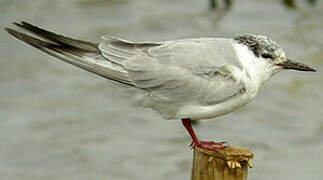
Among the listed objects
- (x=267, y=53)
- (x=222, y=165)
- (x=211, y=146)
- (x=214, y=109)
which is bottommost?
(x=222, y=165)

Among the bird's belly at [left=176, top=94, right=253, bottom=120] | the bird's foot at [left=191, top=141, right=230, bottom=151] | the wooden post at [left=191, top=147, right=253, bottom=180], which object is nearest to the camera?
the wooden post at [left=191, top=147, right=253, bottom=180]

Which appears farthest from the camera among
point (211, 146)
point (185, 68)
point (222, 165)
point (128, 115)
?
point (128, 115)

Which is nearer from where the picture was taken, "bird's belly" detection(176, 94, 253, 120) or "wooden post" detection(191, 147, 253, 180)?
"wooden post" detection(191, 147, 253, 180)

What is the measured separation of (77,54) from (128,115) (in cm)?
481

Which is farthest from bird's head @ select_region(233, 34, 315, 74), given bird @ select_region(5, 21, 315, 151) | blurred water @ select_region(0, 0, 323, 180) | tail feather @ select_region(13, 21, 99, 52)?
blurred water @ select_region(0, 0, 323, 180)

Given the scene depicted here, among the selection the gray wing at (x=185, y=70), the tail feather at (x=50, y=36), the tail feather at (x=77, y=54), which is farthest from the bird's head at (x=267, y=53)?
the tail feather at (x=50, y=36)

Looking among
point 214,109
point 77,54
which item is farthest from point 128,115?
point 214,109

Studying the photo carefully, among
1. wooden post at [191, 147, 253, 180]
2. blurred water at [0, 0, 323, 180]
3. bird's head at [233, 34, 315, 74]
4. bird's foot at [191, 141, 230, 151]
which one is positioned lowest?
wooden post at [191, 147, 253, 180]

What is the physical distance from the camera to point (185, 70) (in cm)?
614

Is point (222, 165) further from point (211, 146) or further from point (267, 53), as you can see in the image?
point (267, 53)

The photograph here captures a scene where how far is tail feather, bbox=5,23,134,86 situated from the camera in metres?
6.04

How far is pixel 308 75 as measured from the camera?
11.6 m

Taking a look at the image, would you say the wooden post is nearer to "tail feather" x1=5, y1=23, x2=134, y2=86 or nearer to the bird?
the bird

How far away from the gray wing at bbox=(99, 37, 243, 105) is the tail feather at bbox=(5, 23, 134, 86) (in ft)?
0.15
